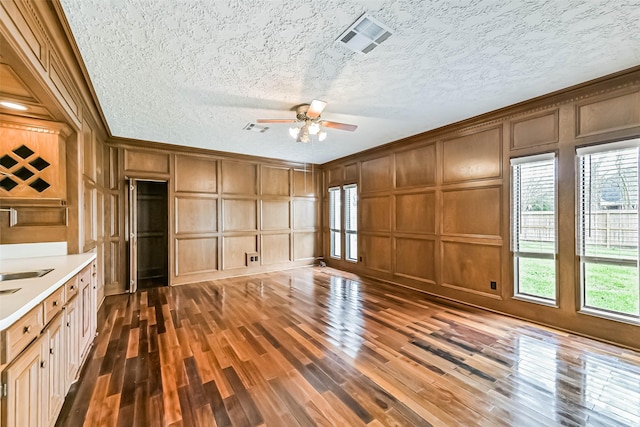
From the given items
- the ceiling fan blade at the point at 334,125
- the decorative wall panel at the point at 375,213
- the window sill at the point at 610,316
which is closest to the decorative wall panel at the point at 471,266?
the window sill at the point at 610,316

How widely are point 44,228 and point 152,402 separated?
2055 mm

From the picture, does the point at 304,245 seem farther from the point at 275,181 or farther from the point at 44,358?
the point at 44,358

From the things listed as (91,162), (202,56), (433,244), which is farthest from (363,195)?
(91,162)

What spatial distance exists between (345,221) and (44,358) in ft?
17.7

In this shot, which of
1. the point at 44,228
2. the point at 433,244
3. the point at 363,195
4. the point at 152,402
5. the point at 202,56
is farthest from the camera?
the point at 363,195

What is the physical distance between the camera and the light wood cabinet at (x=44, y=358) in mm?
1180

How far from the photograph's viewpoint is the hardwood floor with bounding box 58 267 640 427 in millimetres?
1788

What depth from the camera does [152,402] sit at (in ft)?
6.28

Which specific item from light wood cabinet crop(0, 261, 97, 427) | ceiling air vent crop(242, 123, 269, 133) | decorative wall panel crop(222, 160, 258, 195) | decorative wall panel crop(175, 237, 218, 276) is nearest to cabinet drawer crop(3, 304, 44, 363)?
light wood cabinet crop(0, 261, 97, 427)

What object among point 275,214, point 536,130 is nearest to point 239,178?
point 275,214

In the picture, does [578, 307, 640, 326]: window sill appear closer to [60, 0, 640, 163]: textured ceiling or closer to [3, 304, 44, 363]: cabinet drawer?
[60, 0, 640, 163]: textured ceiling

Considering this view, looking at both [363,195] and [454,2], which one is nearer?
[454,2]

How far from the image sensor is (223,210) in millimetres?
5680

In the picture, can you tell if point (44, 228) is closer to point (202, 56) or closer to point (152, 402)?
point (152, 402)
